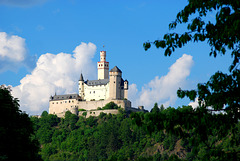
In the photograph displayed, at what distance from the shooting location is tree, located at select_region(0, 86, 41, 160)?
36.0m

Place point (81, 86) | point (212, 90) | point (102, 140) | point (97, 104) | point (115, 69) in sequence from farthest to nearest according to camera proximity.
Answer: point (81, 86), point (115, 69), point (97, 104), point (102, 140), point (212, 90)

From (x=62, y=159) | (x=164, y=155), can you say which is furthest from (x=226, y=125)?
(x=62, y=159)

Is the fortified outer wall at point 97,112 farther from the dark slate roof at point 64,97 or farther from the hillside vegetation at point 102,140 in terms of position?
the dark slate roof at point 64,97

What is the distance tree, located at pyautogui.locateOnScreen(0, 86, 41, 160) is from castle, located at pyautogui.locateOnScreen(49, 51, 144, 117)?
334 feet

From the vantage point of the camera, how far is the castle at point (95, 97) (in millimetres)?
145500

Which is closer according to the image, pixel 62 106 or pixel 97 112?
pixel 97 112

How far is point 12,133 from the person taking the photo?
1479 inches

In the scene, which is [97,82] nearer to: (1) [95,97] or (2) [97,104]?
(1) [95,97]

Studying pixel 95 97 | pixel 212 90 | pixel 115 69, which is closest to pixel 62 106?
pixel 95 97

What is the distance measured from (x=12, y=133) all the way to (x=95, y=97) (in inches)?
4388

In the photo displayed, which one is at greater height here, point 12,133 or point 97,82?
point 97,82

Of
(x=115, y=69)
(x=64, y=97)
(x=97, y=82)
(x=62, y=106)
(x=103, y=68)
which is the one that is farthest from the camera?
(x=103, y=68)

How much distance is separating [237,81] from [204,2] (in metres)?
3.49

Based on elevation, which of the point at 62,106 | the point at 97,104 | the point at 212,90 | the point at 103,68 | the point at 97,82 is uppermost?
the point at 103,68
